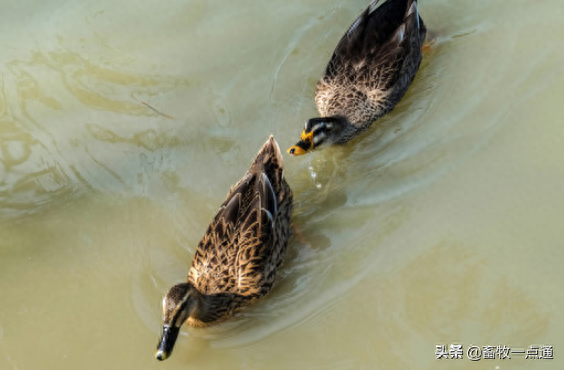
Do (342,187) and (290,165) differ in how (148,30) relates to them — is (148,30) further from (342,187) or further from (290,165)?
(342,187)

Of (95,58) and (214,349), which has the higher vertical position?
(95,58)

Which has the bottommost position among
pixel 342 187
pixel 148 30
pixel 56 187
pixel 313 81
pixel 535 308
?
pixel 535 308

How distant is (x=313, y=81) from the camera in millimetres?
6691

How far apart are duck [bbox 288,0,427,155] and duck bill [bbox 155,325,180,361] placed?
95.7 inches

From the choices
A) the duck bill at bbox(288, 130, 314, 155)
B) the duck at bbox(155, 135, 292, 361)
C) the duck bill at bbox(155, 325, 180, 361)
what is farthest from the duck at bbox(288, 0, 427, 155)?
the duck bill at bbox(155, 325, 180, 361)

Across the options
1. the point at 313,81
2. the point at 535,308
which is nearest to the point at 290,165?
the point at 313,81

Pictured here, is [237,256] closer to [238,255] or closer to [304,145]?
[238,255]

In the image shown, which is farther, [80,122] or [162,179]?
[80,122]

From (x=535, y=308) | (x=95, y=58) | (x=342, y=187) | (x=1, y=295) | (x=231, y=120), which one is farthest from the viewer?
(x=95, y=58)

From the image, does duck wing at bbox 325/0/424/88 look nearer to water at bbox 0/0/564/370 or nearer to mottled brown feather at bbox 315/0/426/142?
mottled brown feather at bbox 315/0/426/142

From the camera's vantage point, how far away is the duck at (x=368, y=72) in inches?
244

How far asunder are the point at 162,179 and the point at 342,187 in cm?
163

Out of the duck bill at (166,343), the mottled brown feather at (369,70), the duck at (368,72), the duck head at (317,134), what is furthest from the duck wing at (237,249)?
the mottled brown feather at (369,70)

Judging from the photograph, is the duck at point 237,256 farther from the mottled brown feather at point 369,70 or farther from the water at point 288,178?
the mottled brown feather at point 369,70
